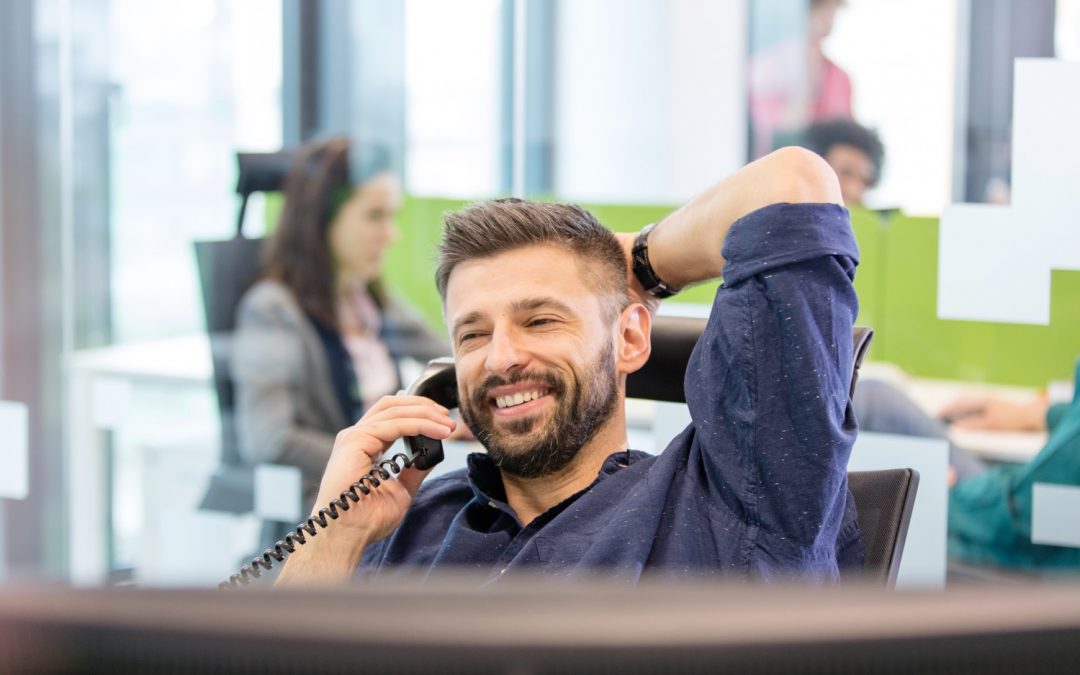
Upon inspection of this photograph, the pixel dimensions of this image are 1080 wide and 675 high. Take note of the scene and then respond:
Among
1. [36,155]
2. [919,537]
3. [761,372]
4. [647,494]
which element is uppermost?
[36,155]

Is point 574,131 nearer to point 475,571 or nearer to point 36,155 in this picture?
point 36,155

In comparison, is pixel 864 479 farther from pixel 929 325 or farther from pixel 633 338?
pixel 929 325

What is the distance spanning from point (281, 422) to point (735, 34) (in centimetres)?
145

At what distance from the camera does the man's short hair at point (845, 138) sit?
262 cm

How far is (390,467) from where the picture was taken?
1610 millimetres

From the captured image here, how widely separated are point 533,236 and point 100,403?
2083mm

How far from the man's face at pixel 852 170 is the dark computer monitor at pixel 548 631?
7.48ft

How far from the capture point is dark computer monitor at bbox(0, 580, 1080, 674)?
1.21 ft

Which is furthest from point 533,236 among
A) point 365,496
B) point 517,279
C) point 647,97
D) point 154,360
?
point 154,360

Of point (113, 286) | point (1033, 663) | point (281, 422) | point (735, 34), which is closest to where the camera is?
point (1033, 663)

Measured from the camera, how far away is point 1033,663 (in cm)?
38

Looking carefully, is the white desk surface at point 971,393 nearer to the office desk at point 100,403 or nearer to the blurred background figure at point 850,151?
the blurred background figure at point 850,151

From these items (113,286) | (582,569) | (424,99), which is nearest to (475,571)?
(582,569)

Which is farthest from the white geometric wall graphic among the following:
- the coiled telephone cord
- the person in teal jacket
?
the coiled telephone cord
